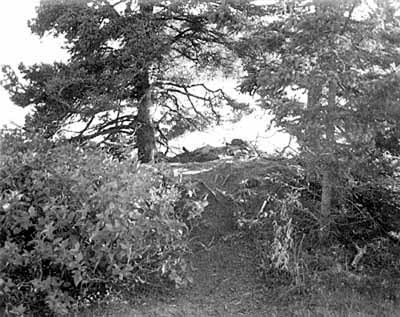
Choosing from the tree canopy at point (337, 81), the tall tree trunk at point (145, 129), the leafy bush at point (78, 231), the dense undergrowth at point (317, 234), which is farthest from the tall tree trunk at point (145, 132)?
the tree canopy at point (337, 81)

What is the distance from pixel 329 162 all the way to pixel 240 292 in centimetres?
153

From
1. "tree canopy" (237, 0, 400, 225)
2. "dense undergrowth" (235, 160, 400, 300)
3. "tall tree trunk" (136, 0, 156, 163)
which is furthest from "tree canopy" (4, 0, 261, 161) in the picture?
"dense undergrowth" (235, 160, 400, 300)

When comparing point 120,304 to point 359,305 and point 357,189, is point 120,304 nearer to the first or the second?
point 359,305

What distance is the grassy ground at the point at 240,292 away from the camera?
4.42 m

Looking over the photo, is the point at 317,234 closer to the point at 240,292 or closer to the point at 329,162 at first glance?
the point at 329,162

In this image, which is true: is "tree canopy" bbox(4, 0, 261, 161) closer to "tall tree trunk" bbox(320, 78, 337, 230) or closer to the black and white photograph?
the black and white photograph

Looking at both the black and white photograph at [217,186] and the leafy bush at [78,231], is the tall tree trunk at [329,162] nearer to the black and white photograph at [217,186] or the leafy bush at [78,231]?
the black and white photograph at [217,186]

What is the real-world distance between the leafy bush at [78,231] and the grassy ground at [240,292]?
0.81ft

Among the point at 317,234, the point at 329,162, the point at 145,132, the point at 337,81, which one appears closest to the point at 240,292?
the point at 317,234

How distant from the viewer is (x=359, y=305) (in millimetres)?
4547

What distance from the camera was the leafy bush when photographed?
4.12 meters

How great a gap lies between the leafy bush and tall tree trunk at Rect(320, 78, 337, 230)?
1.55m

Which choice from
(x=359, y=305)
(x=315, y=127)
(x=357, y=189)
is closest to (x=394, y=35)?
(x=315, y=127)

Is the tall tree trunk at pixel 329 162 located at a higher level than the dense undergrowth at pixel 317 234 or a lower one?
higher
